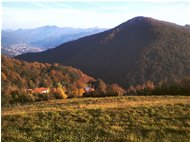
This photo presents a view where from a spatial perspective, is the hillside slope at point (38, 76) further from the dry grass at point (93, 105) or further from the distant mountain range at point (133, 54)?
the dry grass at point (93, 105)

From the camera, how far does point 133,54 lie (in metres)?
131

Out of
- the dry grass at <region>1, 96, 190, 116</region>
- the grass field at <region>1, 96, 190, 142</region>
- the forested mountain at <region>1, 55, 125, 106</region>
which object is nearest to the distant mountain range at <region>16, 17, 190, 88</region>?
the forested mountain at <region>1, 55, 125, 106</region>

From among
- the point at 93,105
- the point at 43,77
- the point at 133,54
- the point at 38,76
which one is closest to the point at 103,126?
the point at 93,105

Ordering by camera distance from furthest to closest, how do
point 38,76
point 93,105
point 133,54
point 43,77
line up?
point 133,54
point 43,77
point 38,76
point 93,105

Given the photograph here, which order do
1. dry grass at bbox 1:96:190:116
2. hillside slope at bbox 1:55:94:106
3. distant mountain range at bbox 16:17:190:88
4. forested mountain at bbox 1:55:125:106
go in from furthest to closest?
distant mountain range at bbox 16:17:190:88
hillside slope at bbox 1:55:94:106
forested mountain at bbox 1:55:125:106
dry grass at bbox 1:96:190:116

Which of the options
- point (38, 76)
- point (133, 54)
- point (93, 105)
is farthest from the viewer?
point (133, 54)

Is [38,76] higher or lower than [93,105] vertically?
lower

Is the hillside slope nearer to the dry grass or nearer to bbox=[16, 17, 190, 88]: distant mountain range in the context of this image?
bbox=[16, 17, 190, 88]: distant mountain range

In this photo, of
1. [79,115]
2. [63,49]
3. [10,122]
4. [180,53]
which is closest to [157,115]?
[79,115]

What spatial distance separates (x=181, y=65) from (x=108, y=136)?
111 meters

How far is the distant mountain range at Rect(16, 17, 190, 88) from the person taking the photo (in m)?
114

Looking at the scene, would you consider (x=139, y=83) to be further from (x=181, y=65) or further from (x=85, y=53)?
(x=85, y=53)

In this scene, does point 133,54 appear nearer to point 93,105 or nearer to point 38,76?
point 38,76

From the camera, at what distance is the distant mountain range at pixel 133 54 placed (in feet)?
375
